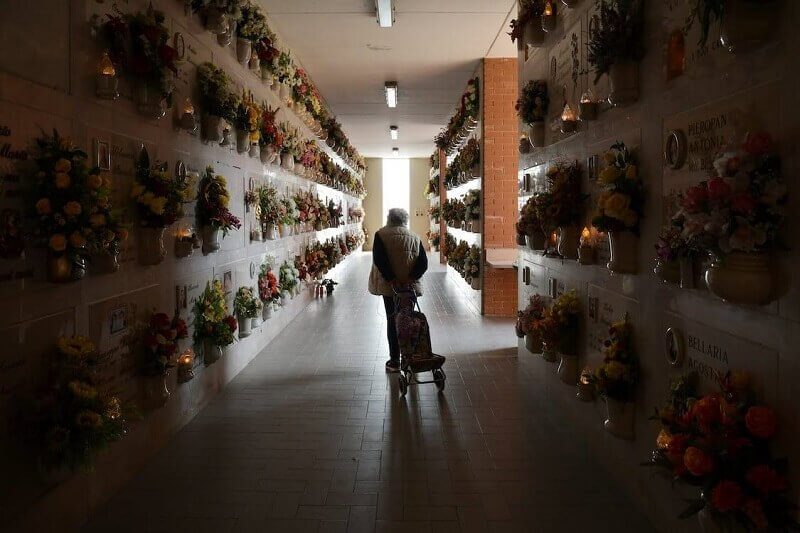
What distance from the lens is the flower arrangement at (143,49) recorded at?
3309 mm

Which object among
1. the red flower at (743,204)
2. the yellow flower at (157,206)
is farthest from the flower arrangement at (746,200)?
the yellow flower at (157,206)

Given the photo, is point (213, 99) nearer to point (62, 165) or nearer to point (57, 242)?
point (62, 165)

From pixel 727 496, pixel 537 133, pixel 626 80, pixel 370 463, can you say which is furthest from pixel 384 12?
pixel 727 496

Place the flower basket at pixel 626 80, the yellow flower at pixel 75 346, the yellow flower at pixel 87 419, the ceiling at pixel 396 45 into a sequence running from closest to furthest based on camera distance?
the yellow flower at pixel 87 419 < the yellow flower at pixel 75 346 < the flower basket at pixel 626 80 < the ceiling at pixel 396 45

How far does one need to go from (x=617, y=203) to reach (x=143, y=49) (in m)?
2.67

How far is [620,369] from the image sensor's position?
329 centimetres

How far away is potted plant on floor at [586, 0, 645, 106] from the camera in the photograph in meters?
3.17

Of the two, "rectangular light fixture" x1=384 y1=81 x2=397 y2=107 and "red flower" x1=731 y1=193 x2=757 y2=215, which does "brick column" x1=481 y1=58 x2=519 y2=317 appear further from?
"red flower" x1=731 y1=193 x2=757 y2=215

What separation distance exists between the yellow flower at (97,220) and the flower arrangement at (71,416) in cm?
53

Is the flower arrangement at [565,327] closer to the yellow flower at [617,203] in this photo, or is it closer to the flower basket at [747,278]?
the yellow flower at [617,203]

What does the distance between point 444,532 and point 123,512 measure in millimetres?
1627

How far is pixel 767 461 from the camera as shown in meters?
2.04

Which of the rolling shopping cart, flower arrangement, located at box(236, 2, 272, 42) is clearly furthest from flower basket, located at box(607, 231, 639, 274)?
flower arrangement, located at box(236, 2, 272, 42)

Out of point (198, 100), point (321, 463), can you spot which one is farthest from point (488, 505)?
point (198, 100)
